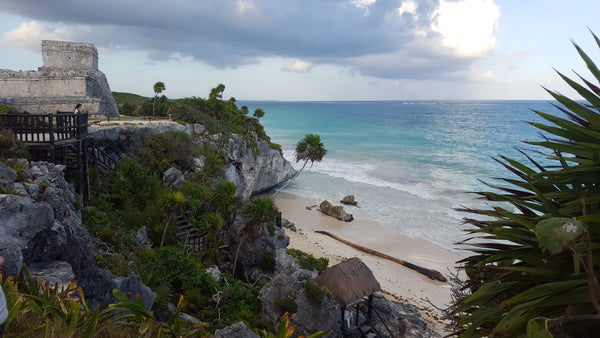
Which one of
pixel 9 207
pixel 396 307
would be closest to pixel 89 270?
pixel 9 207

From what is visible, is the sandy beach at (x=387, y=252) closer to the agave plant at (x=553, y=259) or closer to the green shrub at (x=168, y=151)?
the green shrub at (x=168, y=151)

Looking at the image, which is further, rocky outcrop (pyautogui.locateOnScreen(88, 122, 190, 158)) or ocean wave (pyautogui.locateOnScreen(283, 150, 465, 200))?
ocean wave (pyautogui.locateOnScreen(283, 150, 465, 200))

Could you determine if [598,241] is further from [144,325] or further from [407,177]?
[407,177]

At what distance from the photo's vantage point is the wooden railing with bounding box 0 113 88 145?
1155cm

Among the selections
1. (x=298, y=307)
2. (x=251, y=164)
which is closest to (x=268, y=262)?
(x=298, y=307)

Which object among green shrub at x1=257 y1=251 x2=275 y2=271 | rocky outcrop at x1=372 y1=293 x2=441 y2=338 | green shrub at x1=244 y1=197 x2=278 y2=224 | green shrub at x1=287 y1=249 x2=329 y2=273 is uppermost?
green shrub at x1=244 y1=197 x2=278 y2=224

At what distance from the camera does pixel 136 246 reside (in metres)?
12.2

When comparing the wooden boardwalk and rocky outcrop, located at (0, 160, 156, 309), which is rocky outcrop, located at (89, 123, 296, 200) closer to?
the wooden boardwalk

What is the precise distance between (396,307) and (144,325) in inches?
518

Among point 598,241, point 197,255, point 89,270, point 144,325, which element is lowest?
point 197,255

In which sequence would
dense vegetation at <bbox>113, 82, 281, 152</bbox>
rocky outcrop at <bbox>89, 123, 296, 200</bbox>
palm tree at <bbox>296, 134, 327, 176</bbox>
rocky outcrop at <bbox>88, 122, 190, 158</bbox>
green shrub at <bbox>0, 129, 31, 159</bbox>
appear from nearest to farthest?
1. green shrub at <bbox>0, 129, 31, 159</bbox>
2. rocky outcrop at <bbox>88, 122, 190, 158</bbox>
3. rocky outcrop at <bbox>89, 123, 296, 200</bbox>
4. palm tree at <bbox>296, 134, 327, 176</bbox>
5. dense vegetation at <bbox>113, 82, 281, 152</bbox>

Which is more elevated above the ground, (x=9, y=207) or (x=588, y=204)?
(x=588, y=204)

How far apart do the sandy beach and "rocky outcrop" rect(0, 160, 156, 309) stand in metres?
11.6

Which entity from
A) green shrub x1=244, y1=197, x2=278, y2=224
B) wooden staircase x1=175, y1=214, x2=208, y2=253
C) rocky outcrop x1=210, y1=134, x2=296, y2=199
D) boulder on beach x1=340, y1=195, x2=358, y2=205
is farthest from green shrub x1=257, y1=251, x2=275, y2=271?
boulder on beach x1=340, y1=195, x2=358, y2=205
